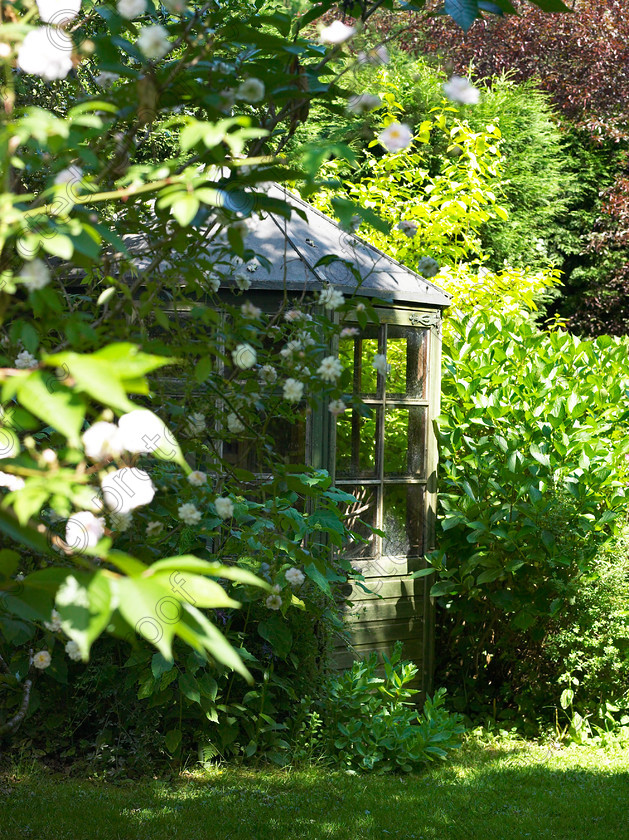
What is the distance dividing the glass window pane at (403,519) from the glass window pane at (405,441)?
0.33 ft

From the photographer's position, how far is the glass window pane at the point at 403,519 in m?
4.82

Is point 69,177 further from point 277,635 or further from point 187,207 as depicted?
point 277,635

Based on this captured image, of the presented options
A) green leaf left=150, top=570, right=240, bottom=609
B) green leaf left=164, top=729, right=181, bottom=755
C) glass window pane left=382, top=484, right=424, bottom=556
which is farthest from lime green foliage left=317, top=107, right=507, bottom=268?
green leaf left=150, top=570, right=240, bottom=609

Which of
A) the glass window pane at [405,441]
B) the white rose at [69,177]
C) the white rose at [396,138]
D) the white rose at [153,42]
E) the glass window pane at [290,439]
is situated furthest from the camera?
the glass window pane at [405,441]

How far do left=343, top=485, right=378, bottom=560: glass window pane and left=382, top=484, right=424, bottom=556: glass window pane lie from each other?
75 mm

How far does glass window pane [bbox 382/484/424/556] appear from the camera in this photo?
15.8 ft

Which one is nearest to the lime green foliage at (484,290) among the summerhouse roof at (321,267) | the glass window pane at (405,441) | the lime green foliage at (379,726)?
the summerhouse roof at (321,267)

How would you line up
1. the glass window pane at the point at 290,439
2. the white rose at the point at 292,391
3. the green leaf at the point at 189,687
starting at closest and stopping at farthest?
the white rose at the point at 292,391 → the green leaf at the point at 189,687 → the glass window pane at the point at 290,439

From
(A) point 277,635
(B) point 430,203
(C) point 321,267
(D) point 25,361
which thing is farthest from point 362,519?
(D) point 25,361

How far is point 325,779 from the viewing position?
12.6 feet

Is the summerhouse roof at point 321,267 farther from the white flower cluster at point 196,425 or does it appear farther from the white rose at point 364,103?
the white rose at point 364,103

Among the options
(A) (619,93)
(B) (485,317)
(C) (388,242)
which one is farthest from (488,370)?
(A) (619,93)

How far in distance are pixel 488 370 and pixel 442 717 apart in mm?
1857

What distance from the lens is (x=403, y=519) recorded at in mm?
4883
